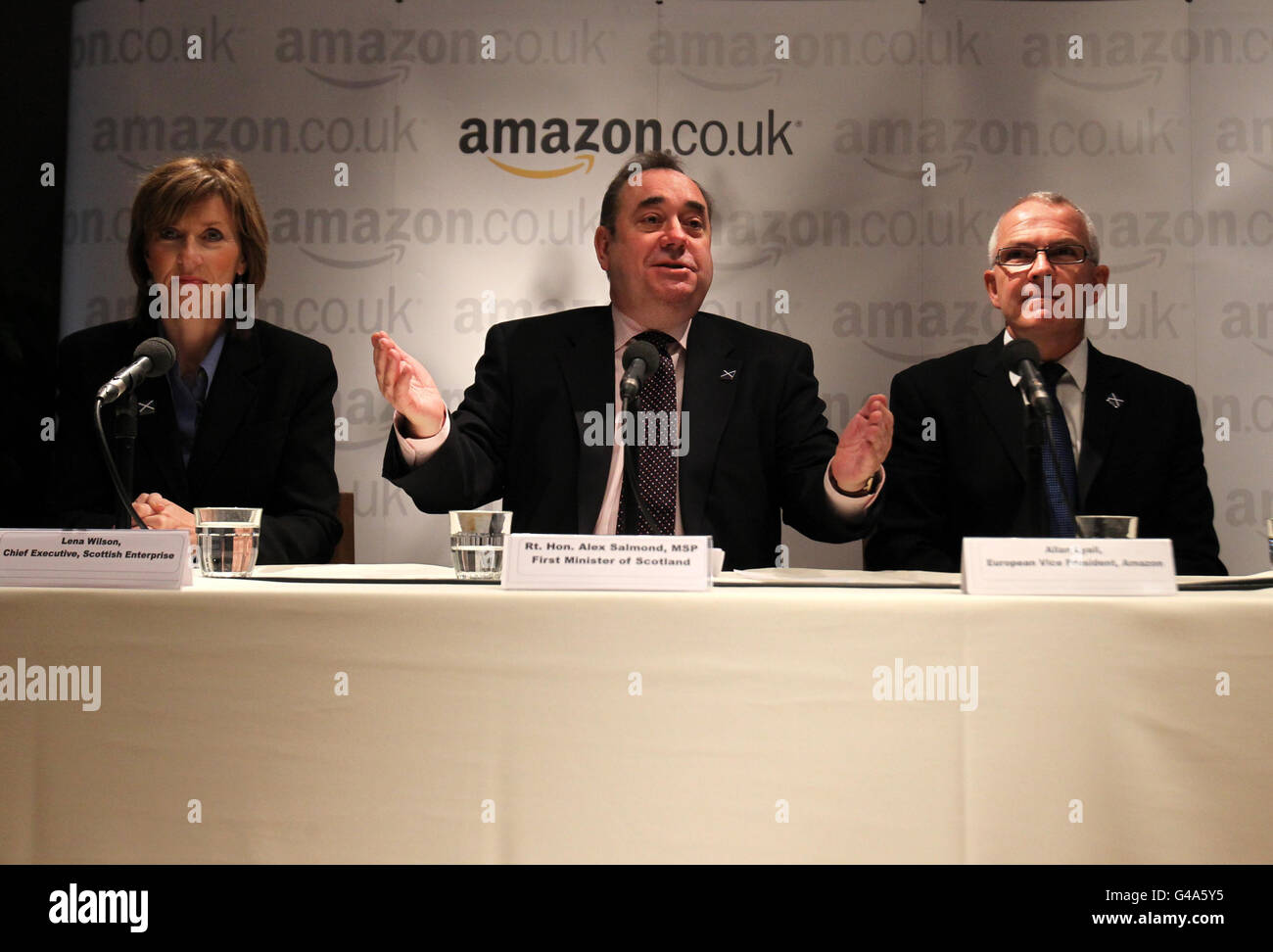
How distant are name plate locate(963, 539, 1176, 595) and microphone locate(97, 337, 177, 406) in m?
1.12

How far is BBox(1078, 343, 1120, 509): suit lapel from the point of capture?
8.35 ft

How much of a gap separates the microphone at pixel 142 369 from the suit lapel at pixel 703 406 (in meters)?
1.21

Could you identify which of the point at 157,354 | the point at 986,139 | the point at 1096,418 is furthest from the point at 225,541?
the point at 986,139

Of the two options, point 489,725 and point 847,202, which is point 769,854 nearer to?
point 489,725

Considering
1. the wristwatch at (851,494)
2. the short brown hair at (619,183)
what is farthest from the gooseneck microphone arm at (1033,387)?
the short brown hair at (619,183)

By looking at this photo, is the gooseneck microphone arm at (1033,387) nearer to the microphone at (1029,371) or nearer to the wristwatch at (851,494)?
the microphone at (1029,371)

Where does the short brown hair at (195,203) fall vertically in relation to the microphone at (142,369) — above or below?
above

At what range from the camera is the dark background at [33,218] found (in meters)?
3.10

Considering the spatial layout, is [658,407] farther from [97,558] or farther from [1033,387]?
[97,558]

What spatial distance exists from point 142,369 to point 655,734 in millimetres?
916

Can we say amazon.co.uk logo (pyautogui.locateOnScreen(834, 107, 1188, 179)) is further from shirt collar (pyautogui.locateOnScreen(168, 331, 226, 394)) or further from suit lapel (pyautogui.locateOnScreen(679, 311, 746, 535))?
shirt collar (pyautogui.locateOnScreen(168, 331, 226, 394))

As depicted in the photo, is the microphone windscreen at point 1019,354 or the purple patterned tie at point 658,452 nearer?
the microphone windscreen at point 1019,354

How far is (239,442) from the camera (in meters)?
2.35
